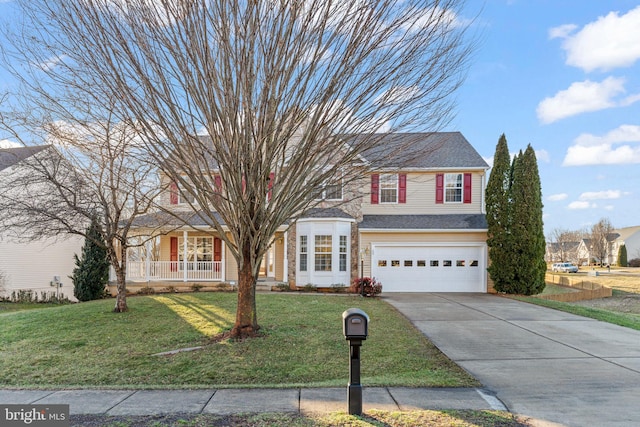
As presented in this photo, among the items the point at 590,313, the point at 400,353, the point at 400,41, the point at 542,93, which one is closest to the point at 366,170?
the point at 400,41

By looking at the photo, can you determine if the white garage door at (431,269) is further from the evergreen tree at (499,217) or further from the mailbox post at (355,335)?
the mailbox post at (355,335)

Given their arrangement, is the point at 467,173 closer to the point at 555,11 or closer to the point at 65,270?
the point at 555,11

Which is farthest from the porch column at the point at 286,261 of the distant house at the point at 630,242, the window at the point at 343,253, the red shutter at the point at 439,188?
the distant house at the point at 630,242

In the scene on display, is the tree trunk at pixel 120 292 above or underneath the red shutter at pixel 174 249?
underneath

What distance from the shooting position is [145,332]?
8633mm

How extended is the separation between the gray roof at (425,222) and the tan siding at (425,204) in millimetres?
259

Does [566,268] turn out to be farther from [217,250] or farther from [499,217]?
[217,250]

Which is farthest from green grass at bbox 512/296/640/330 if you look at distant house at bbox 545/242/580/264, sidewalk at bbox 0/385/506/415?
distant house at bbox 545/242/580/264

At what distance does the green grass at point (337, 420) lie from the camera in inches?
149

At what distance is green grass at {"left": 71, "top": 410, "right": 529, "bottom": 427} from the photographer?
3791 mm

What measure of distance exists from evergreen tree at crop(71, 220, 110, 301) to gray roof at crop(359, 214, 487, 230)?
1071cm

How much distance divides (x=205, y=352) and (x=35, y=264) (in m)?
16.6

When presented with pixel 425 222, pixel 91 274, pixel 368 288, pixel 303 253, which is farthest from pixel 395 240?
pixel 91 274

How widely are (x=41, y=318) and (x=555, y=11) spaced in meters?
13.9
